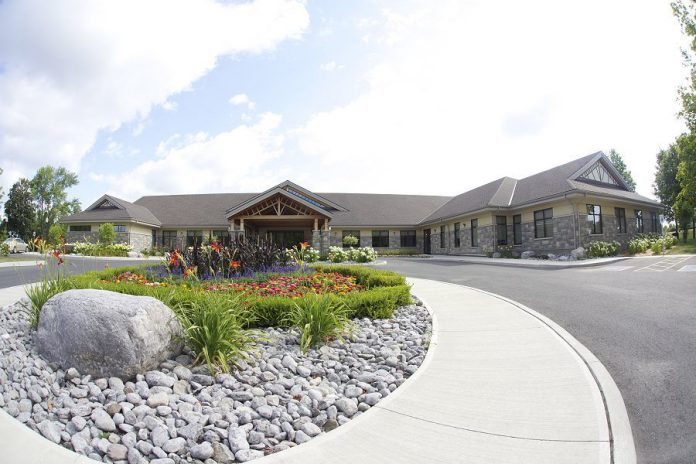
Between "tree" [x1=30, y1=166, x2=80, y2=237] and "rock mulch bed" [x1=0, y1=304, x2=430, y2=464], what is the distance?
2757 inches

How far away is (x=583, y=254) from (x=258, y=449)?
22399mm

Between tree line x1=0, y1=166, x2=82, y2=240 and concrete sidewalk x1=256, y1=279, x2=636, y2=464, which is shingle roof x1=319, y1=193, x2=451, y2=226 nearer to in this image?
concrete sidewalk x1=256, y1=279, x2=636, y2=464

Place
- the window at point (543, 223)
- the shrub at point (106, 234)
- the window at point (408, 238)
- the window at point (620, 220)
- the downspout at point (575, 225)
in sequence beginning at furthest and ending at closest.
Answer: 1. the window at point (408, 238)
2. the shrub at point (106, 234)
3. the window at point (620, 220)
4. the window at point (543, 223)
5. the downspout at point (575, 225)

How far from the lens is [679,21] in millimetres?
18031

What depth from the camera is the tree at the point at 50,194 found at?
58156 mm

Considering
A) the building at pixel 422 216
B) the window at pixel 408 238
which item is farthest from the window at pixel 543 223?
the window at pixel 408 238

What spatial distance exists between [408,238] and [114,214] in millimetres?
Result: 27785

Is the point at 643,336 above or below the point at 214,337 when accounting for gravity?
below

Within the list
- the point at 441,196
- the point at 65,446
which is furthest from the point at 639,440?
the point at 441,196

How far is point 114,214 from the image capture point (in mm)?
31500

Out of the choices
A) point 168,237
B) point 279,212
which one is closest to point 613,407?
point 279,212

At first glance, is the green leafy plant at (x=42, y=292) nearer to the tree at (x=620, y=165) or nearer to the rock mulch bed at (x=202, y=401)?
the rock mulch bed at (x=202, y=401)

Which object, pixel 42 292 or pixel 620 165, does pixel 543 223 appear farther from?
pixel 620 165

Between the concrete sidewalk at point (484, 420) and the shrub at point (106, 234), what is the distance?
30805 mm
